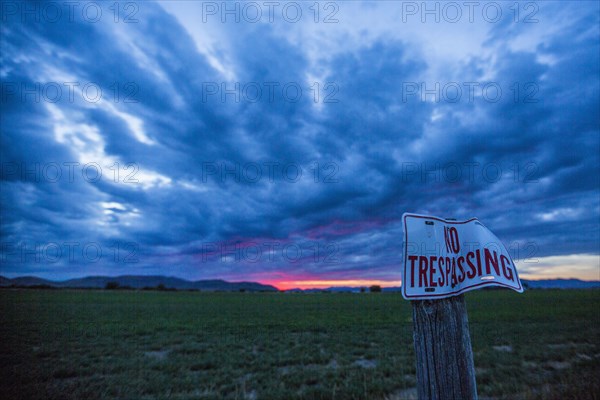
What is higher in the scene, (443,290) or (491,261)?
(491,261)

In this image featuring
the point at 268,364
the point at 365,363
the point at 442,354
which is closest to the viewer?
the point at 442,354

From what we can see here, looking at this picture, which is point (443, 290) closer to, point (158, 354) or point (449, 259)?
point (449, 259)

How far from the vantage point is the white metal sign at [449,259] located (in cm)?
184

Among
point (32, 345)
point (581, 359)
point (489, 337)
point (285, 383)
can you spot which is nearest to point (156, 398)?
point (285, 383)

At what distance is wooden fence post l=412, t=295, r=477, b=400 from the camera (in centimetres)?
179

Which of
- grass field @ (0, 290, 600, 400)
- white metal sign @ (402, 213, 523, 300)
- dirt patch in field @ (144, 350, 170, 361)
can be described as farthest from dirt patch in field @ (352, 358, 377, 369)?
white metal sign @ (402, 213, 523, 300)

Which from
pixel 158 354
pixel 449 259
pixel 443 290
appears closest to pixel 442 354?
pixel 443 290

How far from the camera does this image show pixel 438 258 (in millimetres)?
1963

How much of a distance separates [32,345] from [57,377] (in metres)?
6.39

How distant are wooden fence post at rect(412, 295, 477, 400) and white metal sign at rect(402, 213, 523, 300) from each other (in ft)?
0.37

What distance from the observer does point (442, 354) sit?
1.80 metres

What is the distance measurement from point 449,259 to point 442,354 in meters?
0.57

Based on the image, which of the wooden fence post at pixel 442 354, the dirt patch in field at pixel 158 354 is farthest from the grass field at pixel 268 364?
the wooden fence post at pixel 442 354

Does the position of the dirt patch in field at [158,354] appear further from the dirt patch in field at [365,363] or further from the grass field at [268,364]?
the dirt patch in field at [365,363]
